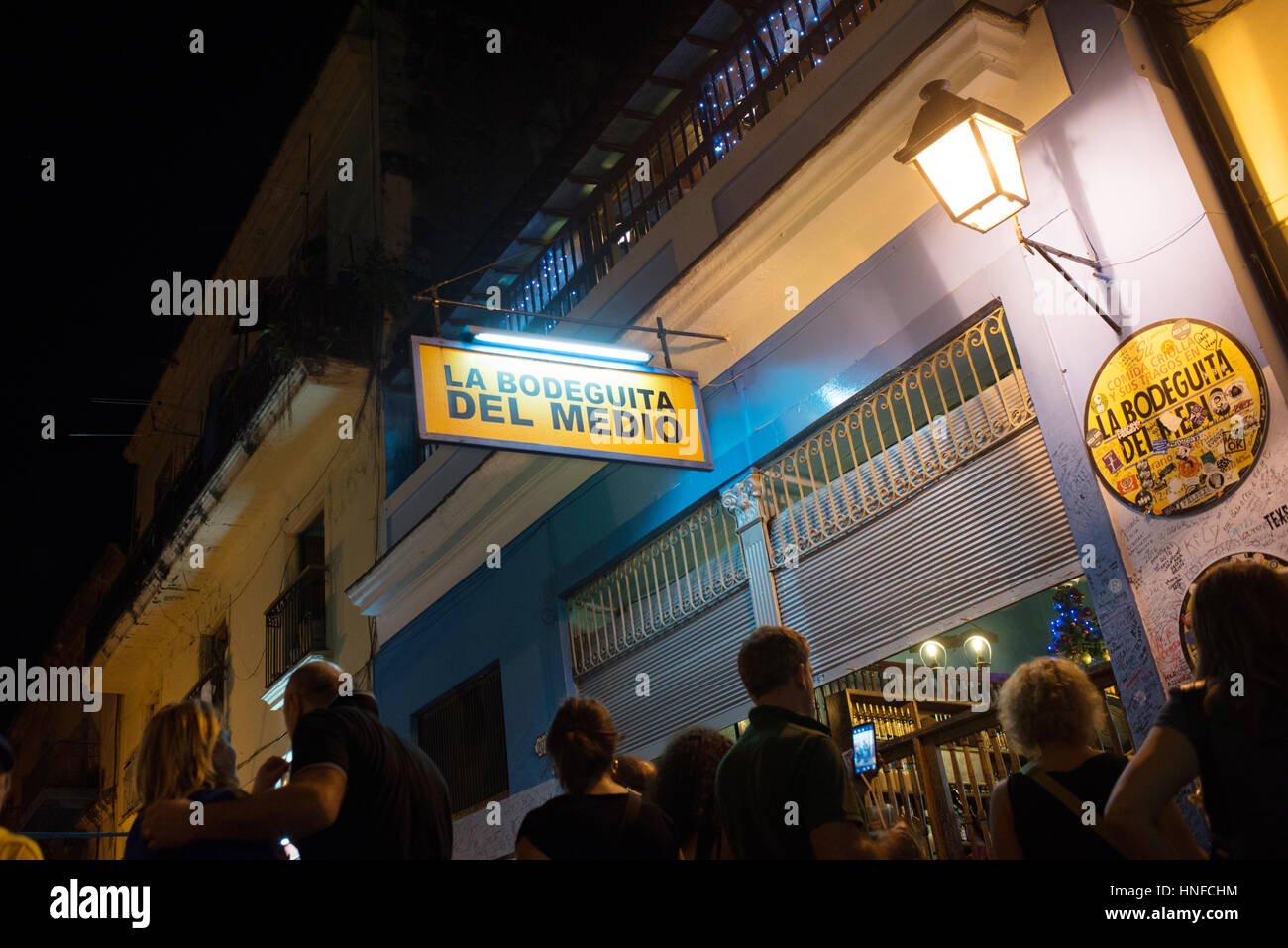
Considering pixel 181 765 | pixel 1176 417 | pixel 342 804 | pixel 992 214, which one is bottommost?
pixel 342 804

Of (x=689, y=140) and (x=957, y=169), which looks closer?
(x=957, y=169)

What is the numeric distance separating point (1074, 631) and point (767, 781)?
230 inches

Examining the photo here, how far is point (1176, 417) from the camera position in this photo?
4.93 meters

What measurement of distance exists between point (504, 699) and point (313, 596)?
16.2ft

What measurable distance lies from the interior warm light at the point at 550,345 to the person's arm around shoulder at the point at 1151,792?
4.76 meters

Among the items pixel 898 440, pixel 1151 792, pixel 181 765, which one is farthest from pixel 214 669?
pixel 1151 792

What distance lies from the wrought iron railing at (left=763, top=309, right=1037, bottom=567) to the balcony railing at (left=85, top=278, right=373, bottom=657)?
23.4 feet

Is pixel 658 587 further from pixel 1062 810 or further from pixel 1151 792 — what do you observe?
pixel 1151 792

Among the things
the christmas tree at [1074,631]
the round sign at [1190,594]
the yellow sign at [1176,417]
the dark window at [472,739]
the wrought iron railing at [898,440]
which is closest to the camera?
the round sign at [1190,594]

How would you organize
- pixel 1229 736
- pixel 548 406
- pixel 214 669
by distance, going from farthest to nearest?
pixel 214 669, pixel 548 406, pixel 1229 736

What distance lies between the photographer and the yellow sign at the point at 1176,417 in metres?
4.68

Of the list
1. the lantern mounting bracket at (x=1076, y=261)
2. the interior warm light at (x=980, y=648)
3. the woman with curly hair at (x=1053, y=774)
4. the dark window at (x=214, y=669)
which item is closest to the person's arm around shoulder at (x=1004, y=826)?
the woman with curly hair at (x=1053, y=774)

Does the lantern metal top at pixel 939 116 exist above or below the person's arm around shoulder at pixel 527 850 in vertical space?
above

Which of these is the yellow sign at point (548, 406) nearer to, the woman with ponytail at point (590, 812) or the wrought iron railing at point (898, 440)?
the wrought iron railing at point (898, 440)
